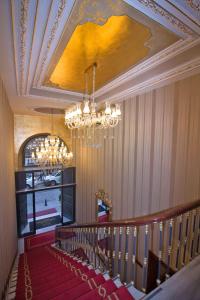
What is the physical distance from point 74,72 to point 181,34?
197 cm

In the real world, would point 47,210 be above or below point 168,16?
below

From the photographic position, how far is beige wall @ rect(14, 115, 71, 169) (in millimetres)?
6734

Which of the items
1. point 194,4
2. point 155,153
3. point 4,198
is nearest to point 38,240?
point 4,198

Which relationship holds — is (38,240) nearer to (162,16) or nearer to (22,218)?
(22,218)

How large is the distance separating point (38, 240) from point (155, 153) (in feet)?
24.4

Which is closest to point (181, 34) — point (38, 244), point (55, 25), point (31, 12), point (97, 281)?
point (55, 25)

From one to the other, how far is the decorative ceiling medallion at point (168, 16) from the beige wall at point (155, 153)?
95 centimetres

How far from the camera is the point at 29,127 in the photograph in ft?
22.8

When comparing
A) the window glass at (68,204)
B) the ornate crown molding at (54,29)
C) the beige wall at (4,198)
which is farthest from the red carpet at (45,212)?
Answer: the ornate crown molding at (54,29)

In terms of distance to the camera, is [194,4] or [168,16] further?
[168,16]

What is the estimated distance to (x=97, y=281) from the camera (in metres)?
2.42

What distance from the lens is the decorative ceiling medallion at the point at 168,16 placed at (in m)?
1.51

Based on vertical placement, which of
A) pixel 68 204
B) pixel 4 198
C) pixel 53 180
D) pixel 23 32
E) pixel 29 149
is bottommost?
pixel 68 204

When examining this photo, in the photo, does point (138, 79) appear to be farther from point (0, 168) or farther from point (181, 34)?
point (0, 168)
